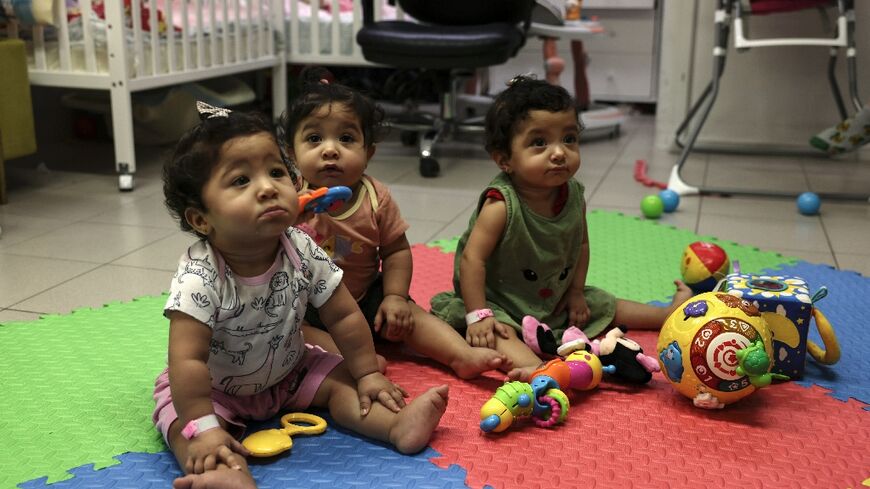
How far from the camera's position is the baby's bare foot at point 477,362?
1238 mm

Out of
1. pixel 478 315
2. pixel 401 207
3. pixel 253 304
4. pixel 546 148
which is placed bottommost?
pixel 401 207

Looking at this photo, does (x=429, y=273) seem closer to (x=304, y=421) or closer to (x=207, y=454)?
(x=304, y=421)

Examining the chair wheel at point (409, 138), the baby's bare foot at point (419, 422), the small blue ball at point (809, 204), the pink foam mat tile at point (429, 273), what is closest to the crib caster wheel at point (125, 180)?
the pink foam mat tile at point (429, 273)

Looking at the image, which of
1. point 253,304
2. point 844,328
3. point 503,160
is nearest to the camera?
point 253,304

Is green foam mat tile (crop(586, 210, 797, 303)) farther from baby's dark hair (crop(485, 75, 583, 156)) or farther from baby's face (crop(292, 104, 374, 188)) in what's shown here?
baby's face (crop(292, 104, 374, 188))

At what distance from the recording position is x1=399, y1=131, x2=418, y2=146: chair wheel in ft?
11.0

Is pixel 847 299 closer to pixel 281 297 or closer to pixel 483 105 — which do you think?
pixel 281 297

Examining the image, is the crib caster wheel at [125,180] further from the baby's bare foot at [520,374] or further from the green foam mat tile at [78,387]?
the baby's bare foot at [520,374]

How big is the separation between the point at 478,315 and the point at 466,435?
0.25 metres

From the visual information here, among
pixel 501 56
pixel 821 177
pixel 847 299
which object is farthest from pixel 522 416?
pixel 821 177

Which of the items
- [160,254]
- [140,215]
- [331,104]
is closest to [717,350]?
[331,104]

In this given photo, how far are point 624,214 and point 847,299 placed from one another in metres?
0.77

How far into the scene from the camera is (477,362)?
49.3 inches

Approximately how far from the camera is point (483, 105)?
3650mm
